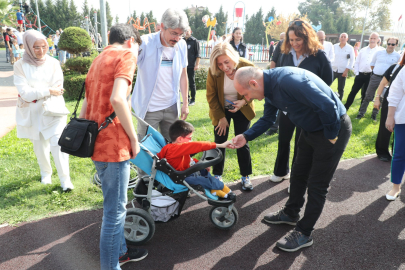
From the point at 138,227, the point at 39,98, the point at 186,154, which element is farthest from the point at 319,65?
the point at 39,98

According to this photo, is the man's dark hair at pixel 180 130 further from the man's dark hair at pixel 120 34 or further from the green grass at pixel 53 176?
the green grass at pixel 53 176

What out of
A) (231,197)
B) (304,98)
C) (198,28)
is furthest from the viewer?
(198,28)

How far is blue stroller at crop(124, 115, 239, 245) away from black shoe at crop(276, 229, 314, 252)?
544 millimetres

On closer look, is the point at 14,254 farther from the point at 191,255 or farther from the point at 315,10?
the point at 315,10

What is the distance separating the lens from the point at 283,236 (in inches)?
123

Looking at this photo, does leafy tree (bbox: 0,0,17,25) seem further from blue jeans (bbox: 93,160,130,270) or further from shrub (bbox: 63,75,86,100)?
blue jeans (bbox: 93,160,130,270)

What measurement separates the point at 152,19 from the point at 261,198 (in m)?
59.7

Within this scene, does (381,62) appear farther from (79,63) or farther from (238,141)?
(79,63)

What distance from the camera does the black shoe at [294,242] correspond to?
288 cm

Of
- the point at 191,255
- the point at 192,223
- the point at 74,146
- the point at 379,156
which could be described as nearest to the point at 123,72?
the point at 74,146

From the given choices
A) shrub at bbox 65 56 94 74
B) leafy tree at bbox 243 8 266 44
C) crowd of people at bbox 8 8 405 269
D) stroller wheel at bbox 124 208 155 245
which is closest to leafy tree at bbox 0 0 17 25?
shrub at bbox 65 56 94 74

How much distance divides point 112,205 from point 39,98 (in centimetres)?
219

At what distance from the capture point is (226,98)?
3.66 metres

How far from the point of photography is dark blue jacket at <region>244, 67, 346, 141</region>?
7.39ft
